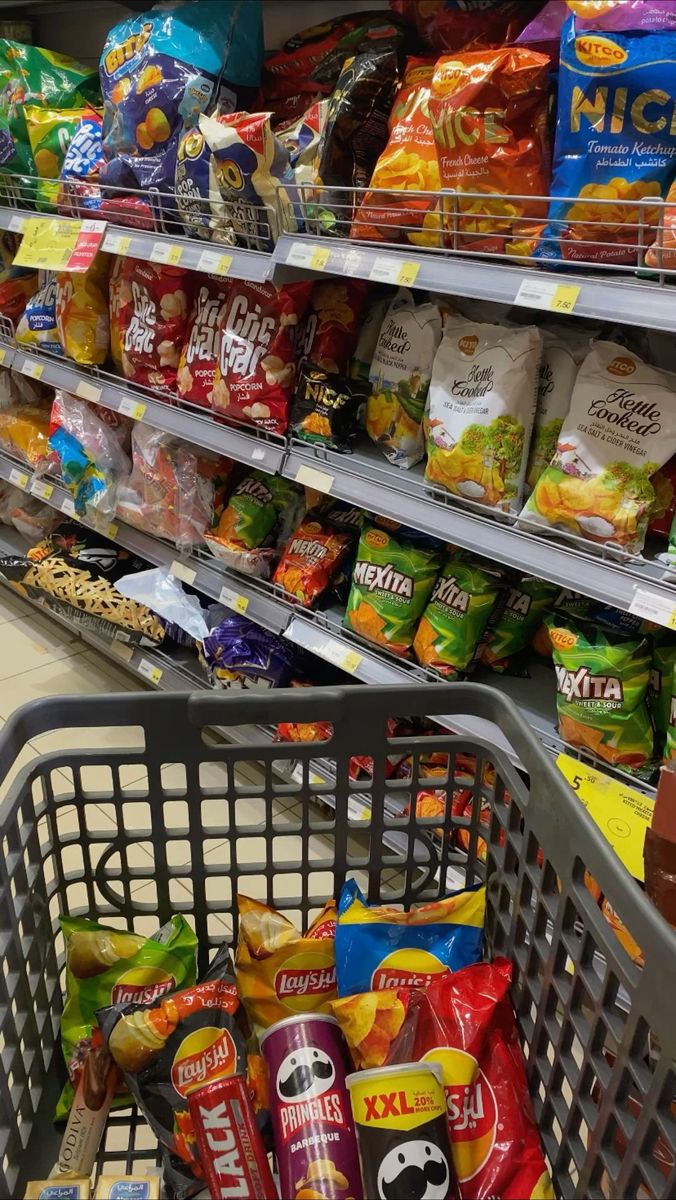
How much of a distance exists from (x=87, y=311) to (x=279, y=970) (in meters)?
1.81

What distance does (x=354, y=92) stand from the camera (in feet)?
4.63

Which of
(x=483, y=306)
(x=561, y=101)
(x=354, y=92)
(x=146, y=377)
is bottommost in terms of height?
(x=146, y=377)

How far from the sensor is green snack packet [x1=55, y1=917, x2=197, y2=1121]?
2.85 ft

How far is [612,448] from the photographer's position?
1.26 meters

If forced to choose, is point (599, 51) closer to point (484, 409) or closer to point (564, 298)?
point (564, 298)

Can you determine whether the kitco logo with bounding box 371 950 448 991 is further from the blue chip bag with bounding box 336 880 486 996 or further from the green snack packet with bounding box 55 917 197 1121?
the green snack packet with bounding box 55 917 197 1121

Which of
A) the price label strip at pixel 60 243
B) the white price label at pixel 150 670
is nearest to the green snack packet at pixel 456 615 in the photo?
the white price label at pixel 150 670

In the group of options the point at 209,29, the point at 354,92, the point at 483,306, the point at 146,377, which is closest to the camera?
the point at 354,92

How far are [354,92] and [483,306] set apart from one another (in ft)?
1.38

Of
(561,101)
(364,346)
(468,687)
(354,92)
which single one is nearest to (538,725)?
(468,687)

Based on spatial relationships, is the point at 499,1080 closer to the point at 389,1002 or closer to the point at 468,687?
the point at 389,1002

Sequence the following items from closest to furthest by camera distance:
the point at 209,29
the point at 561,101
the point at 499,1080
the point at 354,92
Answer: the point at 499,1080
the point at 561,101
the point at 354,92
the point at 209,29

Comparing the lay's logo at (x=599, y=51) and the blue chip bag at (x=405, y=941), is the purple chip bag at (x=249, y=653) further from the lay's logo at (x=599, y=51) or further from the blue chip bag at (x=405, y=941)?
the lay's logo at (x=599, y=51)

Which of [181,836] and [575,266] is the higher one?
[575,266]
